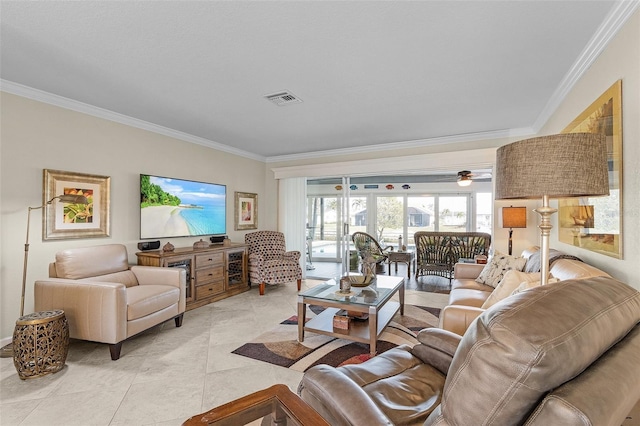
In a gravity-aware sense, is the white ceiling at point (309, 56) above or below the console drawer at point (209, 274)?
above

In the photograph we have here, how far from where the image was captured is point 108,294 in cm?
250

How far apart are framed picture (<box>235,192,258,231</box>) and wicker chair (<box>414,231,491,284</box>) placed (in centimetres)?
314

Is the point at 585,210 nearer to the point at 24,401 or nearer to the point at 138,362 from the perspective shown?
the point at 138,362

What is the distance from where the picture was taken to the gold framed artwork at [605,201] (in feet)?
6.02

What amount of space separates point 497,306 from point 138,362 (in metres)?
2.79

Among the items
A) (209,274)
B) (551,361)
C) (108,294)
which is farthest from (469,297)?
(209,274)

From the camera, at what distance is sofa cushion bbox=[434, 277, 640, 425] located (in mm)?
640

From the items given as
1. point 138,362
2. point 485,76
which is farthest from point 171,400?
point 485,76

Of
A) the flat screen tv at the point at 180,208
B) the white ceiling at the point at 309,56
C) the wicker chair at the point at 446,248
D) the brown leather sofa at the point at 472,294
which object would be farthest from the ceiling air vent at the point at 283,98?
the wicker chair at the point at 446,248

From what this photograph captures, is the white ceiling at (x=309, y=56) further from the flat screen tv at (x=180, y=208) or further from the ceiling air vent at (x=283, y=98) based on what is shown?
the flat screen tv at (x=180, y=208)

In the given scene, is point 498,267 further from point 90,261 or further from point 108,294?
point 90,261

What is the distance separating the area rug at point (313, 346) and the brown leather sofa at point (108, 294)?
92 centimetres

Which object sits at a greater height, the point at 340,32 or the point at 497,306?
the point at 340,32

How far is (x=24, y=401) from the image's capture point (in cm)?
200
